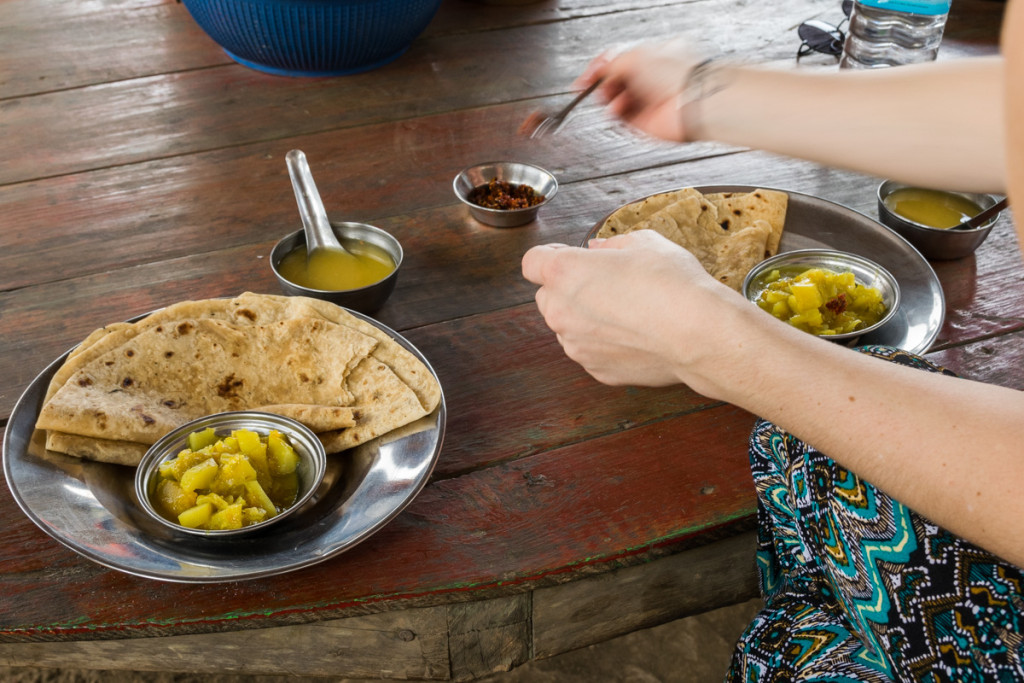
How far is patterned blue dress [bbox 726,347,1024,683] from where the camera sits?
930mm

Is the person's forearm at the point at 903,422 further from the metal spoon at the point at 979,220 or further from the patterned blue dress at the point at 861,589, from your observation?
the metal spoon at the point at 979,220

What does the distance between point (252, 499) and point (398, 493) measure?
0.18 m

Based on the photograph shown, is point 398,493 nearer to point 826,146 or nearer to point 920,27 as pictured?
point 826,146

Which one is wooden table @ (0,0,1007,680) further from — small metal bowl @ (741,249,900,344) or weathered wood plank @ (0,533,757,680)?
small metal bowl @ (741,249,900,344)

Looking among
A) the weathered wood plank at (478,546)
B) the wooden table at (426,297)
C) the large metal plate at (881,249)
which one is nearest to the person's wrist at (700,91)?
the wooden table at (426,297)

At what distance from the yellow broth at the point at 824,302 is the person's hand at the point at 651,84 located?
30 cm

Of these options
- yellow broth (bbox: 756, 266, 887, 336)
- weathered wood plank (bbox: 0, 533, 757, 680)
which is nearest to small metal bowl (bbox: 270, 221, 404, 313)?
weathered wood plank (bbox: 0, 533, 757, 680)

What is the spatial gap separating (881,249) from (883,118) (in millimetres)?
479

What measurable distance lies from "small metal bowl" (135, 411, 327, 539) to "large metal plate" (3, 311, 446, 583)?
0.02 meters

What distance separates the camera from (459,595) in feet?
3.70

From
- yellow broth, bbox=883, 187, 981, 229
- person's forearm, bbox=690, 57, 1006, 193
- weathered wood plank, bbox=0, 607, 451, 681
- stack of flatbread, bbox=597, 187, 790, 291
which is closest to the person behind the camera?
person's forearm, bbox=690, 57, 1006, 193

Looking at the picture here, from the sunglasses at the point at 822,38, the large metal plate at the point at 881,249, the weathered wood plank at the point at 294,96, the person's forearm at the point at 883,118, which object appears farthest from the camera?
the sunglasses at the point at 822,38

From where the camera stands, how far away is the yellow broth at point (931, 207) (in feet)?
5.60

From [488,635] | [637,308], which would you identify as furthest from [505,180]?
[488,635]
